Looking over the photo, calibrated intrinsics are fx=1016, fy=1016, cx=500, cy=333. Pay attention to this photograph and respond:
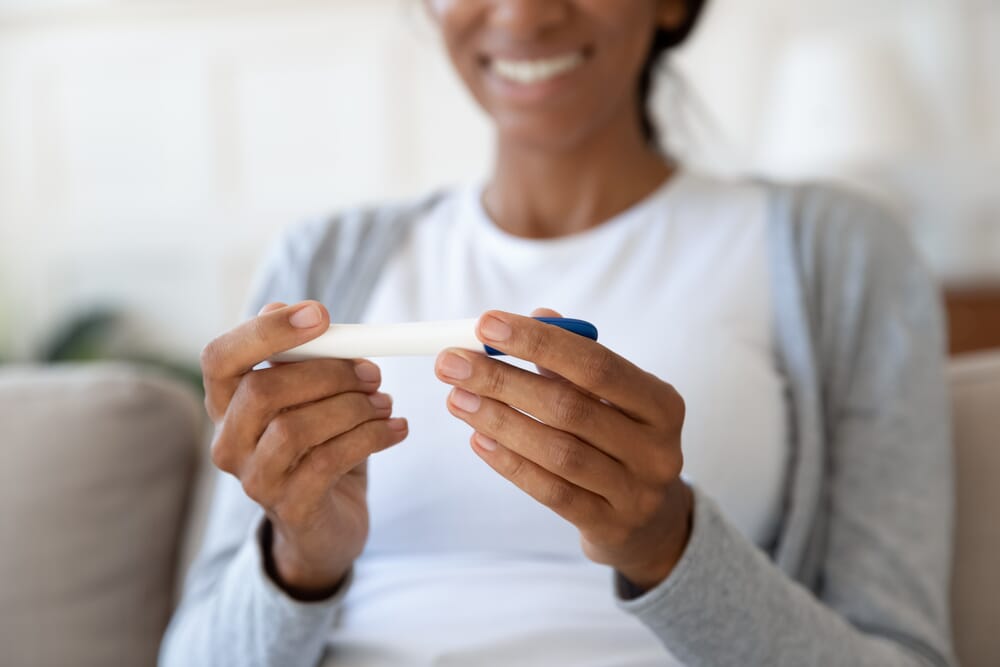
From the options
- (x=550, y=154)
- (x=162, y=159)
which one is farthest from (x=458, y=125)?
(x=550, y=154)

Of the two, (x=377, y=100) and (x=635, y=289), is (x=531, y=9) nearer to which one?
(x=635, y=289)

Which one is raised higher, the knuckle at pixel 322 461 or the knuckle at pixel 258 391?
the knuckle at pixel 258 391

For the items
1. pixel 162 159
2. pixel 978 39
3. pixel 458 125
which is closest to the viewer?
pixel 978 39

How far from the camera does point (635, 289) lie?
30.6 inches

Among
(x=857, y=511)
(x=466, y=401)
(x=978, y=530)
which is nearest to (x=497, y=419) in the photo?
(x=466, y=401)

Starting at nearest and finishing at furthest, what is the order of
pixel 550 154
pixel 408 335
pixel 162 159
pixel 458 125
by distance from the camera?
pixel 408 335, pixel 550 154, pixel 458 125, pixel 162 159

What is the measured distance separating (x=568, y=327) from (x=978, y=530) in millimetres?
509

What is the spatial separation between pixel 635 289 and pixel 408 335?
1.13 feet

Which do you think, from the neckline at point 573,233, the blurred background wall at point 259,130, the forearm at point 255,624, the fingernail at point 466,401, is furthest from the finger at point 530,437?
the blurred background wall at point 259,130

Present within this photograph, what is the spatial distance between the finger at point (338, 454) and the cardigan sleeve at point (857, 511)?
17 cm

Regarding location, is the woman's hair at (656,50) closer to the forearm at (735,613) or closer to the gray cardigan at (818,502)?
the gray cardigan at (818,502)

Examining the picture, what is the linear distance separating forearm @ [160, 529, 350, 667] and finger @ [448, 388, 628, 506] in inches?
8.9

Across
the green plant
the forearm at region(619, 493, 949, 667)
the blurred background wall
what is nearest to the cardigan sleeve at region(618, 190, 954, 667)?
the forearm at region(619, 493, 949, 667)

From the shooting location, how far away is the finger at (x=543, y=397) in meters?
0.46
